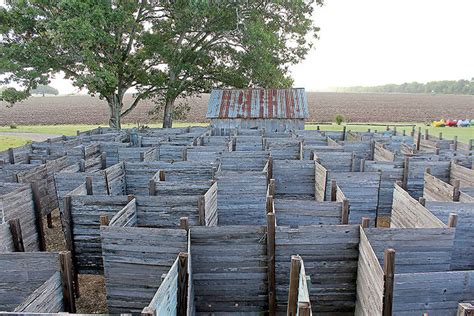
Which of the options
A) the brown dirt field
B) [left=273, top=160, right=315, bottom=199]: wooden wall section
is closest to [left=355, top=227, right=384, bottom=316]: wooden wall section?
[left=273, top=160, right=315, bottom=199]: wooden wall section

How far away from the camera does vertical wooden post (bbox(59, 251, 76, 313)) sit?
194 inches

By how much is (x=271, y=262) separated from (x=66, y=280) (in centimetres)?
294

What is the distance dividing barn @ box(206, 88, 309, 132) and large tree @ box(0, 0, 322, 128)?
193 cm

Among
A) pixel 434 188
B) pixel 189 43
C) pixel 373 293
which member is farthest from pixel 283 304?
pixel 189 43

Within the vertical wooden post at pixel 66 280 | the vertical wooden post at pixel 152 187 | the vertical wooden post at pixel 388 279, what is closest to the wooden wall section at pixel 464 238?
the vertical wooden post at pixel 388 279

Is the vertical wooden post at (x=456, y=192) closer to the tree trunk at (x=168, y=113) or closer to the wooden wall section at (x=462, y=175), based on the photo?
the wooden wall section at (x=462, y=175)

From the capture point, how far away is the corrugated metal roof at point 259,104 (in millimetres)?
24625

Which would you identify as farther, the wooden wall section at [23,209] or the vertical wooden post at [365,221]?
the wooden wall section at [23,209]

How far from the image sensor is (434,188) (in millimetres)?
8797

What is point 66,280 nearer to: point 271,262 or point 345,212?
point 271,262

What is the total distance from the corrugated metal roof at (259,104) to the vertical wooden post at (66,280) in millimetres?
20105

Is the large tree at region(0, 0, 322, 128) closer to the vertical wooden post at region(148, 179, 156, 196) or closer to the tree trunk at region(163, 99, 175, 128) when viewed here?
the tree trunk at region(163, 99, 175, 128)

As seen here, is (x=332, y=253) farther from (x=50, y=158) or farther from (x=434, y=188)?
(x=50, y=158)

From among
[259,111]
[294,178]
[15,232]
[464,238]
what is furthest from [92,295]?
[259,111]
